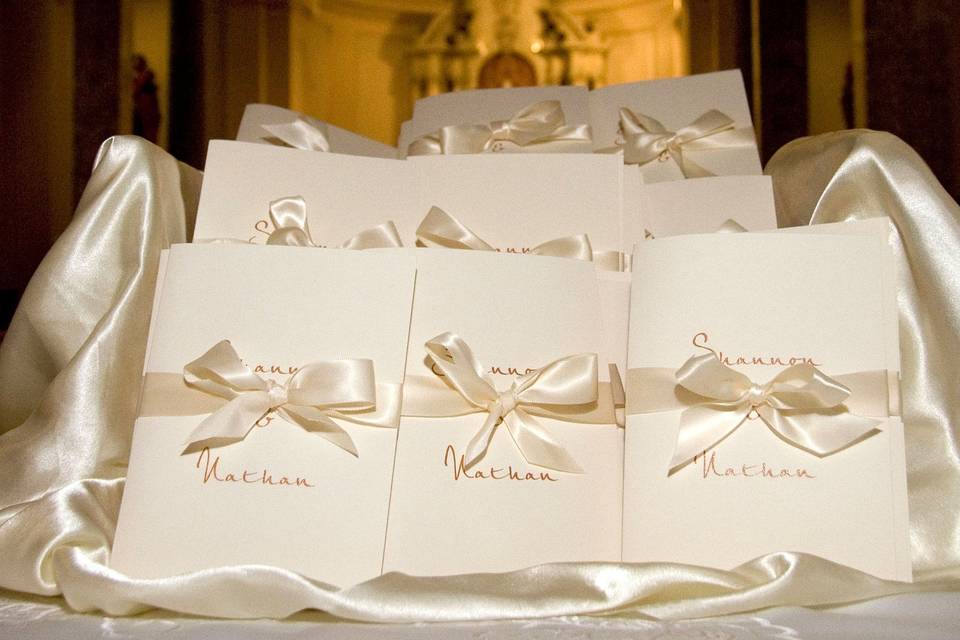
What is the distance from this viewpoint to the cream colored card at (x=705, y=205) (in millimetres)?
1137

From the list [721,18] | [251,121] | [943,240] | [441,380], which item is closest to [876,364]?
[943,240]

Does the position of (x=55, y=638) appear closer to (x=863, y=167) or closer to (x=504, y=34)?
(x=863, y=167)

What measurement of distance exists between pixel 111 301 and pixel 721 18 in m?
3.81

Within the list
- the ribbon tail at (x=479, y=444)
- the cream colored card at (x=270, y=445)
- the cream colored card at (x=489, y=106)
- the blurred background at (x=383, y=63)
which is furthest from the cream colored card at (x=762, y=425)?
the blurred background at (x=383, y=63)

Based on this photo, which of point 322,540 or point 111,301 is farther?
point 111,301

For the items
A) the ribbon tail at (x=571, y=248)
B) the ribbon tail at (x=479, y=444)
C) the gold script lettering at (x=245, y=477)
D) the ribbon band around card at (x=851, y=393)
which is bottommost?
the gold script lettering at (x=245, y=477)

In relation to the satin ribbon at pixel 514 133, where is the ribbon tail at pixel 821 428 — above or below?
below

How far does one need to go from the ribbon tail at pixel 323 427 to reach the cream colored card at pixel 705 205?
0.48 metres

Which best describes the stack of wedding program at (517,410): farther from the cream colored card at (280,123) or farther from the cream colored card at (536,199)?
the cream colored card at (280,123)

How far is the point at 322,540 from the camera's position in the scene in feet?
2.62

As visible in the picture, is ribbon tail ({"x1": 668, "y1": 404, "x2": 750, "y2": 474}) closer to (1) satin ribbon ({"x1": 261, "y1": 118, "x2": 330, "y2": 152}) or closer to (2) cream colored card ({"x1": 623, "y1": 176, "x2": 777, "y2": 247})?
(2) cream colored card ({"x1": 623, "y1": 176, "x2": 777, "y2": 247})

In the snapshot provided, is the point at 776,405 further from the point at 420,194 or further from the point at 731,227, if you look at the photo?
the point at 420,194

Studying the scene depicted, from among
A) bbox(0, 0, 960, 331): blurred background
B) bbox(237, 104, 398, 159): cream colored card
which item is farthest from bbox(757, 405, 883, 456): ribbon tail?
bbox(0, 0, 960, 331): blurred background

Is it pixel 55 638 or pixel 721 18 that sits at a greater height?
pixel 721 18
